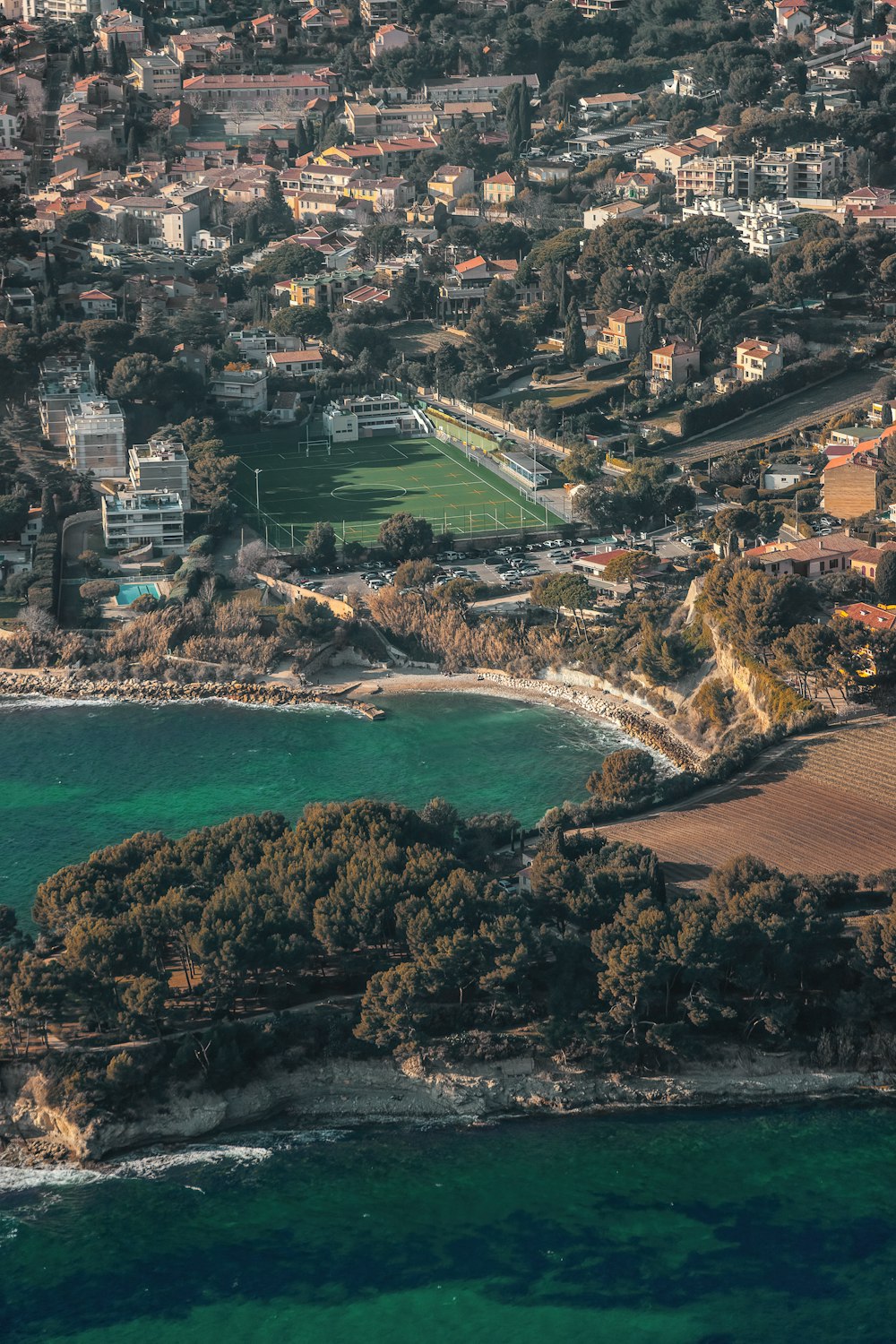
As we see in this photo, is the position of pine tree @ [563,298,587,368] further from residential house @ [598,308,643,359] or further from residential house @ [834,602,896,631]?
residential house @ [834,602,896,631]

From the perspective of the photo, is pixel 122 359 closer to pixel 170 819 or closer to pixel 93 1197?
pixel 170 819

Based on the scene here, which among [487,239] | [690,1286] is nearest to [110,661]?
[690,1286]

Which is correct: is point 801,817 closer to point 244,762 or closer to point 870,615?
point 870,615

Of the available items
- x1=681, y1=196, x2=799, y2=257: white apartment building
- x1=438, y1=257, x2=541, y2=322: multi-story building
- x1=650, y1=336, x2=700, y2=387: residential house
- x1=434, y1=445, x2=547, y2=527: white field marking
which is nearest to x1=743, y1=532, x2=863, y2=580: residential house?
x1=434, y1=445, x2=547, y2=527: white field marking

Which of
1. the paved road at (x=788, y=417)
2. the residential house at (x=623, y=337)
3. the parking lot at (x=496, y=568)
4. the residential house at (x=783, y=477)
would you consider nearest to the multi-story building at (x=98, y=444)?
the parking lot at (x=496, y=568)

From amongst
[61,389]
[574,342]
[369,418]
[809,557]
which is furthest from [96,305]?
[809,557]
